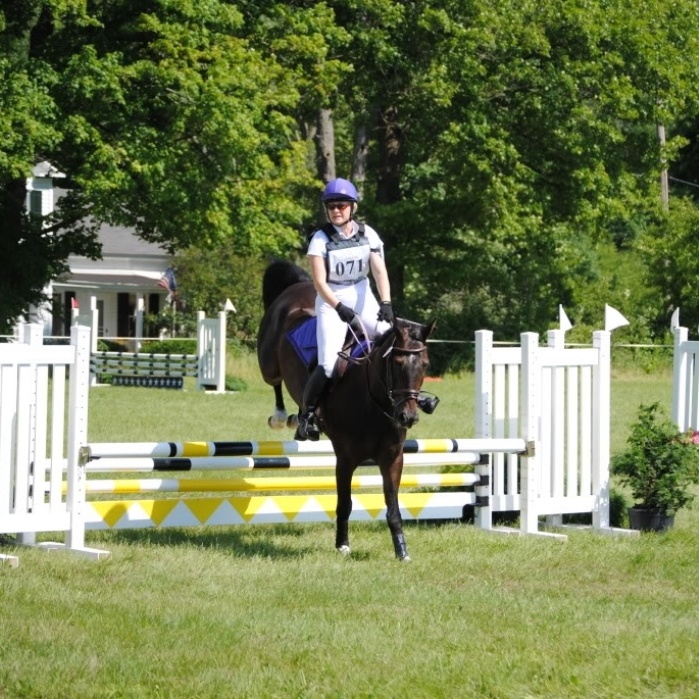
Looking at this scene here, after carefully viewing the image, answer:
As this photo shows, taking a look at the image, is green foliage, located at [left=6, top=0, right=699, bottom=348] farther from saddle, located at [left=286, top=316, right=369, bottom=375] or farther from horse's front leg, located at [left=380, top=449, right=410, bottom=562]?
horse's front leg, located at [left=380, top=449, right=410, bottom=562]

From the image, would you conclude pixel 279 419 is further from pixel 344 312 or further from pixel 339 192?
pixel 339 192

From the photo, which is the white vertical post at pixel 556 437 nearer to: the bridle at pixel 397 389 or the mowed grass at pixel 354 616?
the mowed grass at pixel 354 616

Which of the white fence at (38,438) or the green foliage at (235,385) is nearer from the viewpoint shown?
the white fence at (38,438)

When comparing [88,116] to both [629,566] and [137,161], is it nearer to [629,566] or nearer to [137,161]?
[137,161]

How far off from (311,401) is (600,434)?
8.49 ft

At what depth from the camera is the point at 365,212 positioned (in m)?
38.0

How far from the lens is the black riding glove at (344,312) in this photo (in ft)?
28.8

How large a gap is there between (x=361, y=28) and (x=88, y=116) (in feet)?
27.4

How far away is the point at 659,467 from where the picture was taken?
→ 10320 millimetres

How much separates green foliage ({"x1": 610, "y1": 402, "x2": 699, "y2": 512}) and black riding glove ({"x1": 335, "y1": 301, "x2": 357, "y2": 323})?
8.93 ft

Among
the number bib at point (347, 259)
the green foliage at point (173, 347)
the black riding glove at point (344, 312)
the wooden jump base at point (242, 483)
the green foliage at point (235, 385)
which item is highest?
the green foliage at point (173, 347)

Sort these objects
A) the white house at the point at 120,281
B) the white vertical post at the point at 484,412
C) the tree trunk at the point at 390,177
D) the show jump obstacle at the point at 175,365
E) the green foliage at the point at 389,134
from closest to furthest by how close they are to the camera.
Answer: the white vertical post at the point at 484,412 < the show jump obstacle at the point at 175,365 < the green foliage at the point at 389,134 < the tree trunk at the point at 390,177 < the white house at the point at 120,281

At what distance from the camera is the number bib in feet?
29.8

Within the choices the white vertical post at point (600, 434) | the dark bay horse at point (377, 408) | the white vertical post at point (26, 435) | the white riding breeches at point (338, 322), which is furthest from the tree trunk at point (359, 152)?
the white vertical post at point (26, 435)
